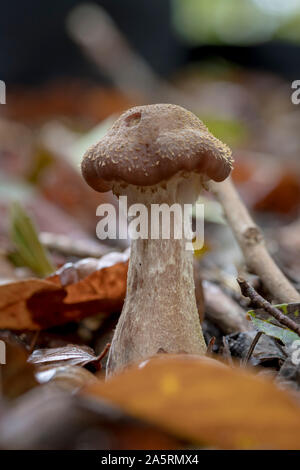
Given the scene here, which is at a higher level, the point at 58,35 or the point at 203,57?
the point at 203,57

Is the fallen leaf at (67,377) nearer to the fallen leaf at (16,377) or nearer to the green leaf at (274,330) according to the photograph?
the fallen leaf at (16,377)

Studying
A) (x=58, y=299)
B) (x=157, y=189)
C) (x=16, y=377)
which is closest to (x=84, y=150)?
(x=58, y=299)

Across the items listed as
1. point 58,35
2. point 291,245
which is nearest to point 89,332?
point 291,245

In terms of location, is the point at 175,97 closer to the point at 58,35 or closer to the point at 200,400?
the point at 58,35

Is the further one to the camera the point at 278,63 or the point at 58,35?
the point at 278,63

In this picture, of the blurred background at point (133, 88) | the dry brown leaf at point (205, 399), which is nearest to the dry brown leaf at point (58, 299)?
the blurred background at point (133, 88)
